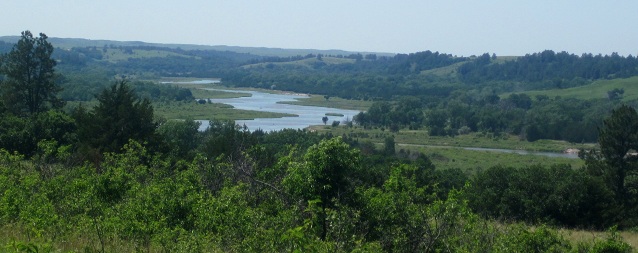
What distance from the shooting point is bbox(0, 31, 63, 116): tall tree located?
46031 mm

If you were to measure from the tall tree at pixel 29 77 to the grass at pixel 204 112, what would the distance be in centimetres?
4779

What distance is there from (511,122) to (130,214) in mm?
102378

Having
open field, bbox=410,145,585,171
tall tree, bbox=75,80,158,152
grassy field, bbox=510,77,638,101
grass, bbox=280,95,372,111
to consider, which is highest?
tall tree, bbox=75,80,158,152

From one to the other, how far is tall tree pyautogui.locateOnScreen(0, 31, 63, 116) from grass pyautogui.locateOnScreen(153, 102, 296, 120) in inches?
1881

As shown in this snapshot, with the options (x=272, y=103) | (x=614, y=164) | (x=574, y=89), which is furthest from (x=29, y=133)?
(x=574, y=89)

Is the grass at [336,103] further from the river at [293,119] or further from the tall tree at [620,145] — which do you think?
the tall tree at [620,145]

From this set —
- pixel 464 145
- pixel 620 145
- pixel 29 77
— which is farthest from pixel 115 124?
pixel 464 145

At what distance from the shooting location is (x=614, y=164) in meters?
39.7

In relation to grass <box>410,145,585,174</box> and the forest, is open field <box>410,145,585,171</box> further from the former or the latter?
the forest

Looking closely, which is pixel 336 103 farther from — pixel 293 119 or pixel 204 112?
pixel 293 119

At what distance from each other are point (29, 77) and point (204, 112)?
60008 millimetres

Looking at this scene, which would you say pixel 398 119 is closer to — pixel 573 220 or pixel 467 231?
pixel 573 220

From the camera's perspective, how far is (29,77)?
47156 mm

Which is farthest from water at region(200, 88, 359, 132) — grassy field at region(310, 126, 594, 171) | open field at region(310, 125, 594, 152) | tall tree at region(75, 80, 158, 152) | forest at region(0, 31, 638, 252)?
tall tree at region(75, 80, 158, 152)
